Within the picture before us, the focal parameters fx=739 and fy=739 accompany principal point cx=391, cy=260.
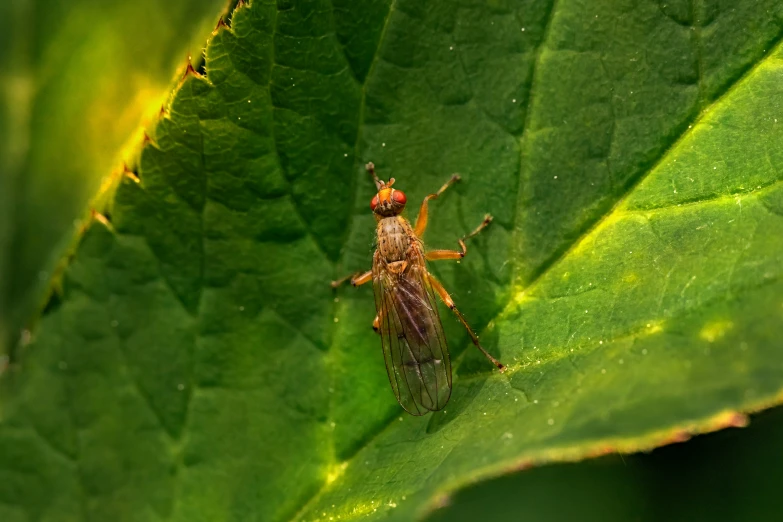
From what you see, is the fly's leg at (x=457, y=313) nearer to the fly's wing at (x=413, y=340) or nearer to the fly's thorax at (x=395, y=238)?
the fly's wing at (x=413, y=340)

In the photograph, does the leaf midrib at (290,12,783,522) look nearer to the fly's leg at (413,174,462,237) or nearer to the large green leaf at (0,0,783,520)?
the large green leaf at (0,0,783,520)

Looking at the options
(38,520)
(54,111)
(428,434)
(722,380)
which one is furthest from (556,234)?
(54,111)

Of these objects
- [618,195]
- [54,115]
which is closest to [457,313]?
[618,195]

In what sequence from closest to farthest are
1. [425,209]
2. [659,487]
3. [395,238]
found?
[425,209]
[395,238]
[659,487]

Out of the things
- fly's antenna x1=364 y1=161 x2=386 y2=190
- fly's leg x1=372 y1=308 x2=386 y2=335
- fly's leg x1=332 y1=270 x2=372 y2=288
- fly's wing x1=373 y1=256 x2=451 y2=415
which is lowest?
fly's wing x1=373 y1=256 x2=451 y2=415

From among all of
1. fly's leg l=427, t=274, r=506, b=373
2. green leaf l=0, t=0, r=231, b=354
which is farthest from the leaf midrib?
green leaf l=0, t=0, r=231, b=354

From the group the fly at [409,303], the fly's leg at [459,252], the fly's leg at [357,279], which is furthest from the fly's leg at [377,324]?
the fly's leg at [459,252]

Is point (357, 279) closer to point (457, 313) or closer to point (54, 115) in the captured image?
point (457, 313)
